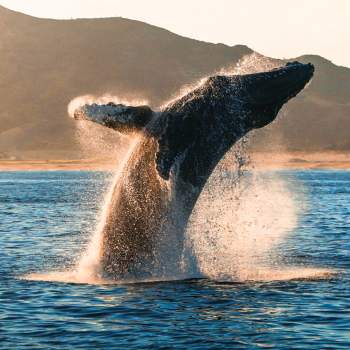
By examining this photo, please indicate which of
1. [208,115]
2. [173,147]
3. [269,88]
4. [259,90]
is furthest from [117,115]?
[269,88]

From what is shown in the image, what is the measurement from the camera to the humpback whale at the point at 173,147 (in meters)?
16.8

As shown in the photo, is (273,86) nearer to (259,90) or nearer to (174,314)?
(259,90)

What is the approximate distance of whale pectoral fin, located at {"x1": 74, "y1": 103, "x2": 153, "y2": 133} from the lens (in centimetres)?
1648

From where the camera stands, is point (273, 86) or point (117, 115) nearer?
point (117, 115)

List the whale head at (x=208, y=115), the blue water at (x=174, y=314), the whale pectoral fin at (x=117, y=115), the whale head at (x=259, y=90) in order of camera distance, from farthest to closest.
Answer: the whale head at (x=259, y=90)
the whale head at (x=208, y=115)
the whale pectoral fin at (x=117, y=115)
the blue water at (x=174, y=314)

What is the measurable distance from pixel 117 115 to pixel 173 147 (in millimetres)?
1248

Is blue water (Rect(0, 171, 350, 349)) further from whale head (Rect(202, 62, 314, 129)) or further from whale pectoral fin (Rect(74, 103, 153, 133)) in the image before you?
whale head (Rect(202, 62, 314, 129))

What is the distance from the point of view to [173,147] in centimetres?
1645

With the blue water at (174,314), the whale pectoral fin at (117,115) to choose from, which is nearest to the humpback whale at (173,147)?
the whale pectoral fin at (117,115)

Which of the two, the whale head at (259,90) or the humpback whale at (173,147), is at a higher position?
the whale head at (259,90)

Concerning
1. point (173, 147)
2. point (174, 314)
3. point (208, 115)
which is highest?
point (208, 115)

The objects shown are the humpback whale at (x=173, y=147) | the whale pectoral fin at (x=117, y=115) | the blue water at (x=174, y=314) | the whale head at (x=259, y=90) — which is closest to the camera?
the blue water at (x=174, y=314)

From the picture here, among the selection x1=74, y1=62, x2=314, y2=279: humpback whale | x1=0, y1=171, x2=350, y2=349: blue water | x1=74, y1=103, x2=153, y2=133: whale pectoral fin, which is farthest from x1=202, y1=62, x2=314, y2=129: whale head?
x1=0, y1=171, x2=350, y2=349: blue water

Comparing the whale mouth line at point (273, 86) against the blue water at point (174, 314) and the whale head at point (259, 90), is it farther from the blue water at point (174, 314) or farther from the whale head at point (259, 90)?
the blue water at point (174, 314)
